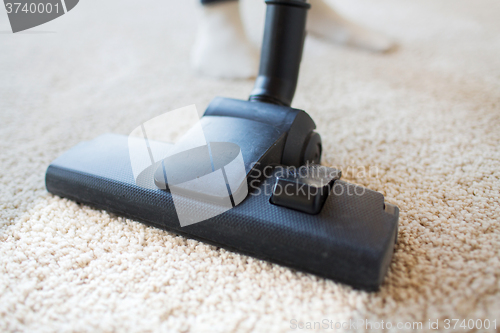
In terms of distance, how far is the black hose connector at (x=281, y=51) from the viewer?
0.83 m

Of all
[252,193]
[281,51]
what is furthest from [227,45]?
[252,193]

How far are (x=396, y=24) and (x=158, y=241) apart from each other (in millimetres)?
1800

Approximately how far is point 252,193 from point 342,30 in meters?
1.23

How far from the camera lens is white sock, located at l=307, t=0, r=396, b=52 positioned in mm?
1541

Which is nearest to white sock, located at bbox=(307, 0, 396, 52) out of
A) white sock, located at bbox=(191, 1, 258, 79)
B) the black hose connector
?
white sock, located at bbox=(191, 1, 258, 79)

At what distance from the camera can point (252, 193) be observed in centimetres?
59

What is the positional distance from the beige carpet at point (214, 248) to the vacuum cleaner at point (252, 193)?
0.04 meters

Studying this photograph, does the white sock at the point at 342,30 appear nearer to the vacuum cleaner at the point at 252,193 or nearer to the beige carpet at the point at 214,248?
the beige carpet at the point at 214,248

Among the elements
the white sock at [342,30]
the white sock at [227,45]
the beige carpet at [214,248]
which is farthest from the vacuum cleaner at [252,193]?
the white sock at [342,30]

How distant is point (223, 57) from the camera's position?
132 centimetres

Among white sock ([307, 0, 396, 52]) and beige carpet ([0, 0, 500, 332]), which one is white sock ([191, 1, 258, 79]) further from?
white sock ([307, 0, 396, 52])

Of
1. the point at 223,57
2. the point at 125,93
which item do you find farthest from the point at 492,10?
the point at 125,93

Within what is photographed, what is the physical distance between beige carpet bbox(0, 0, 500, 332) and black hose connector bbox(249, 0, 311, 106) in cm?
21

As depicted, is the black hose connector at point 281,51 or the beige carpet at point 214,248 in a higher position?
the black hose connector at point 281,51
